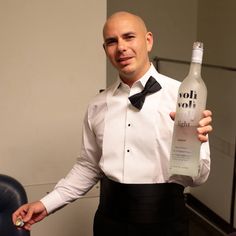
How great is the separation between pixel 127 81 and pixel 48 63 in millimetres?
538

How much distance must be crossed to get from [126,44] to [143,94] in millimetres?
189

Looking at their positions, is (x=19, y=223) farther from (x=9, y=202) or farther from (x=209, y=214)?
(x=209, y=214)

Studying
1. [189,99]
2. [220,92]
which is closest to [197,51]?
[189,99]

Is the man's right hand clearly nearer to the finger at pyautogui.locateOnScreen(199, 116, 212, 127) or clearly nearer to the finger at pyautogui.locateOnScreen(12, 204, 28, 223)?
the finger at pyautogui.locateOnScreen(12, 204, 28, 223)

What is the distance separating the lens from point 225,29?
9.39 feet

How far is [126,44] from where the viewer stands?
4.16ft

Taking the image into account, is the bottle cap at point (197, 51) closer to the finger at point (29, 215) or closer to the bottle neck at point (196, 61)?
the bottle neck at point (196, 61)

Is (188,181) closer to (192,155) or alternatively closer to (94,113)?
(192,155)

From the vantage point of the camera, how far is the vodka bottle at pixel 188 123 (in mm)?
987

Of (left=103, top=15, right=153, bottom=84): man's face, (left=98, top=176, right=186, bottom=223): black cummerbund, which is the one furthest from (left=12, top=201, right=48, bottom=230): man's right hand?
(left=103, top=15, right=153, bottom=84): man's face

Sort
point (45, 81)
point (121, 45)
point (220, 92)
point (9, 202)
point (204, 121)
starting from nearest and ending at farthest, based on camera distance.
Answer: point (204, 121) < point (121, 45) < point (9, 202) < point (45, 81) < point (220, 92)

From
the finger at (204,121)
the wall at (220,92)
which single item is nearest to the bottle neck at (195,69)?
the finger at (204,121)

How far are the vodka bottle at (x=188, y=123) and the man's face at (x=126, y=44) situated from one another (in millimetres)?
315

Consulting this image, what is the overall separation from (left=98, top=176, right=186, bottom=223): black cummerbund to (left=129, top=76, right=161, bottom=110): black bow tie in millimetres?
292
